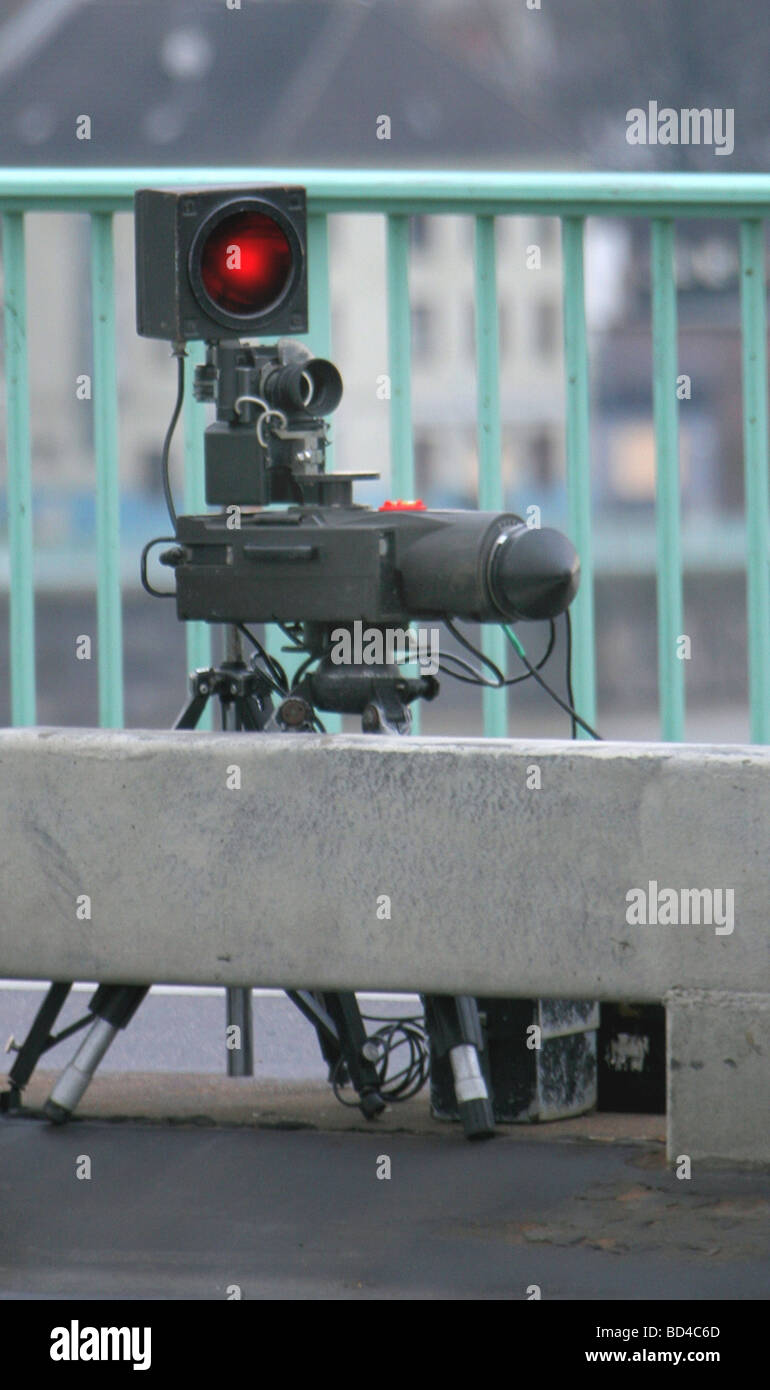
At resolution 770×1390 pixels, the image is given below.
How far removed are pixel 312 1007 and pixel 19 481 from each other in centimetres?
127

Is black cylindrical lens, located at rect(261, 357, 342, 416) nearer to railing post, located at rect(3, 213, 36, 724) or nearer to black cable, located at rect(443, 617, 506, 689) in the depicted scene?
black cable, located at rect(443, 617, 506, 689)

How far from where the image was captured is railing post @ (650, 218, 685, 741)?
4.34 m

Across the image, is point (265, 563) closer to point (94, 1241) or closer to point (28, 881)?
point (28, 881)

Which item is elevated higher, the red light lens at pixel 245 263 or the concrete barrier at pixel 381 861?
the red light lens at pixel 245 263

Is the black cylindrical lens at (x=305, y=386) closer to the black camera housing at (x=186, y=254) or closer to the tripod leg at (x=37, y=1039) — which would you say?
the black camera housing at (x=186, y=254)

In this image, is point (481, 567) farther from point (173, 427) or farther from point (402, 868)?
point (173, 427)

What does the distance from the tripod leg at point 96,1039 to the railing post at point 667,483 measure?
1.28 meters

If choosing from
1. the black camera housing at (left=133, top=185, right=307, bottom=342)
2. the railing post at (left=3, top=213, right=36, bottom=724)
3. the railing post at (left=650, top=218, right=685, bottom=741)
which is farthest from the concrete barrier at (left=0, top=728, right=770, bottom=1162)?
the railing post at (left=650, top=218, right=685, bottom=741)

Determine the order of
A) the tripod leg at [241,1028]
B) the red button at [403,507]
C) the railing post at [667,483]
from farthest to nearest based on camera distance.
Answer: the railing post at [667,483], the tripod leg at [241,1028], the red button at [403,507]

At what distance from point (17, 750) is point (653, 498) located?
157 centimetres

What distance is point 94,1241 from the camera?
3227mm

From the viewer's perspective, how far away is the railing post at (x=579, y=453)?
4.33 meters

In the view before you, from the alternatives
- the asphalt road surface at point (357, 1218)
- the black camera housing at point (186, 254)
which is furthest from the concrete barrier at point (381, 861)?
the black camera housing at point (186, 254)
